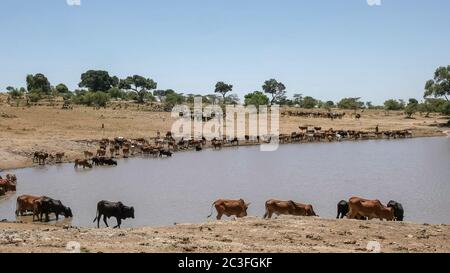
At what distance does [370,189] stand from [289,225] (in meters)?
10.9

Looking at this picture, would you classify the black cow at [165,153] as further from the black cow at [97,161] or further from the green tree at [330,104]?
the green tree at [330,104]

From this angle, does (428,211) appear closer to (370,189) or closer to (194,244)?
(370,189)

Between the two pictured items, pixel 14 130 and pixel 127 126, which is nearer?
pixel 14 130

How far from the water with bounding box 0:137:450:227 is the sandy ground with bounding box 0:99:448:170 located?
5.55m

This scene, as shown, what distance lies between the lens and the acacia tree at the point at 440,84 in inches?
3127

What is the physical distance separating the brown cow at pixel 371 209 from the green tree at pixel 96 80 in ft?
299

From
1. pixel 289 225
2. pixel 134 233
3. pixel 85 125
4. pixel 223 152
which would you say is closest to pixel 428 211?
pixel 289 225

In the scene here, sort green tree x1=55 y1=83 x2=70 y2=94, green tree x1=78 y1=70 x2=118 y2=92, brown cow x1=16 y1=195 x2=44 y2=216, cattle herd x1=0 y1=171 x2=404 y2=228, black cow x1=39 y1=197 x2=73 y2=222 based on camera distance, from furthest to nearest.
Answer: green tree x1=55 y1=83 x2=70 y2=94 → green tree x1=78 y1=70 x2=118 y2=92 → brown cow x1=16 y1=195 x2=44 y2=216 → black cow x1=39 y1=197 x2=73 y2=222 → cattle herd x1=0 y1=171 x2=404 y2=228

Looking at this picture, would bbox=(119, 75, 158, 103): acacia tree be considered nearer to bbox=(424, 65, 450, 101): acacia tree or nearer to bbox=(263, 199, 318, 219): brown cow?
bbox=(424, 65, 450, 101): acacia tree

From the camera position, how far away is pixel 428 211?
689 inches

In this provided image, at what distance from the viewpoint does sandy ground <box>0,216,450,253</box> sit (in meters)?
9.85

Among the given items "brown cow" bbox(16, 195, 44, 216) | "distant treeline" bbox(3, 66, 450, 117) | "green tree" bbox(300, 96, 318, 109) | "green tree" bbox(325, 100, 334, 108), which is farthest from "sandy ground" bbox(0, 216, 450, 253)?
"green tree" bbox(325, 100, 334, 108)

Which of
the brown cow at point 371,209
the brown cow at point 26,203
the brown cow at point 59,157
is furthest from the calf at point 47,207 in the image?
the brown cow at point 59,157

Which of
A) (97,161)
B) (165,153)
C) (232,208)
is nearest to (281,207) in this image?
(232,208)
